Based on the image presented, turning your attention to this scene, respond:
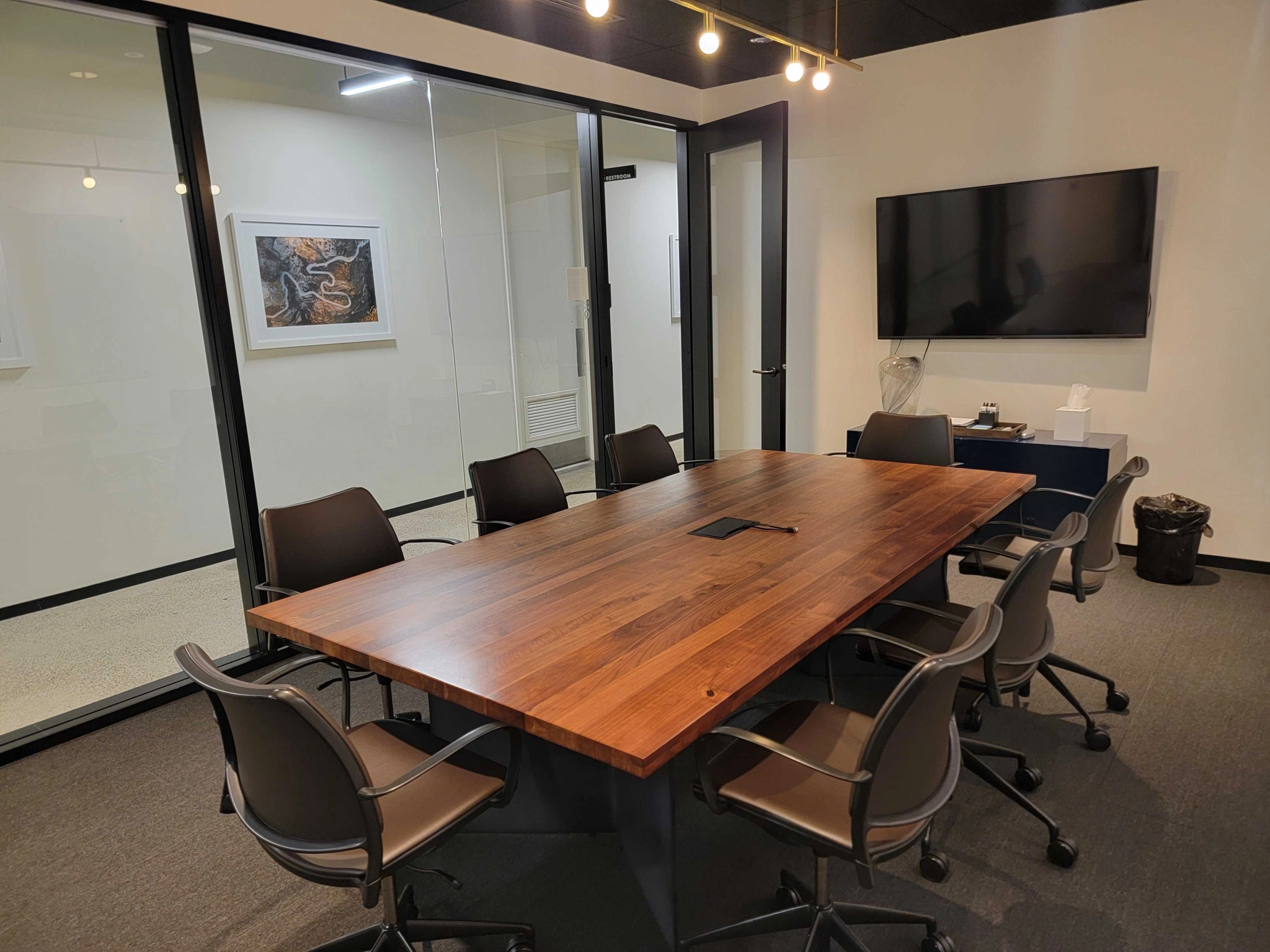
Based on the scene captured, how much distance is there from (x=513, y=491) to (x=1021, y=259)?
315cm

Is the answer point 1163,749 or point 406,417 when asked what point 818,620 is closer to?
point 1163,749

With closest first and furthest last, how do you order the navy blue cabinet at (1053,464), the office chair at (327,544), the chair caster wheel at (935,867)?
the chair caster wheel at (935,867) < the office chair at (327,544) < the navy blue cabinet at (1053,464)

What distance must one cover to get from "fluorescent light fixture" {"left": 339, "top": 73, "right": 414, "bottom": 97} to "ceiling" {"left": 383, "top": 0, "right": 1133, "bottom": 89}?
12.2 inches

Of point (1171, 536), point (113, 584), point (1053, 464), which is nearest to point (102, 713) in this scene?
point (113, 584)

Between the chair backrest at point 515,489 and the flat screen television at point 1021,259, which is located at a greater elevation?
the flat screen television at point 1021,259

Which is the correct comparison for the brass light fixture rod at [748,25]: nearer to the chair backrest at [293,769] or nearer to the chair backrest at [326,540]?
the chair backrest at [326,540]

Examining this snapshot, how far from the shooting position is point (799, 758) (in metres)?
1.57

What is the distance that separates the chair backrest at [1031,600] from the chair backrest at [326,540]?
1.94 metres

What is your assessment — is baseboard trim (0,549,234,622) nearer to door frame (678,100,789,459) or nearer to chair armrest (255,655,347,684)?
chair armrest (255,655,347,684)

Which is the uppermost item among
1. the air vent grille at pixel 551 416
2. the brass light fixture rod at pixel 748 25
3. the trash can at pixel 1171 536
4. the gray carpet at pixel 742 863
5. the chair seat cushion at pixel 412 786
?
the brass light fixture rod at pixel 748 25

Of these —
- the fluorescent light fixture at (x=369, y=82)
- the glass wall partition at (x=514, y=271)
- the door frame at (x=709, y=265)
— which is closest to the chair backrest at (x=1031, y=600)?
the door frame at (x=709, y=265)

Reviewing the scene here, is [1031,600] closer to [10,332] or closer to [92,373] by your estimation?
[92,373]

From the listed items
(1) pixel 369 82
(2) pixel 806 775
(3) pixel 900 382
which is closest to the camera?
(2) pixel 806 775

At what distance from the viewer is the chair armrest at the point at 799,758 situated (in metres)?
1.51
